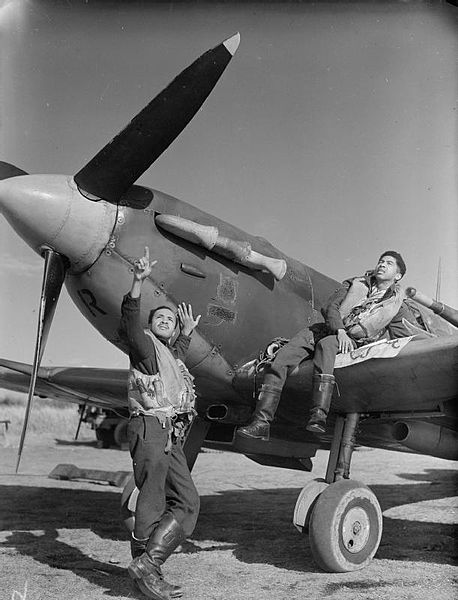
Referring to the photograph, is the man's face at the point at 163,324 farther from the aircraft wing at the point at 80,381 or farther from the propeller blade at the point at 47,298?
the aircraft wing at the point at 80,381

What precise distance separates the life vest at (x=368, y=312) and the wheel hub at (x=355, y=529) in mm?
1285

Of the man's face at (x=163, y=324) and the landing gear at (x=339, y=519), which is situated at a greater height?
the man's face at (x=163, y=324)

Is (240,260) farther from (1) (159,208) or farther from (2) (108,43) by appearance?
(2) (108,43)

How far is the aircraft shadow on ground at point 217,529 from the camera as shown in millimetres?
4637

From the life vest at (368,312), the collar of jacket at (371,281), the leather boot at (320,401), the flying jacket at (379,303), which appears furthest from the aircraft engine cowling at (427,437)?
the leather boot at (320,401)

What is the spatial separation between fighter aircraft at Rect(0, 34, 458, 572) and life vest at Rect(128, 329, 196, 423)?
0.84 metres

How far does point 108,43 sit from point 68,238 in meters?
1.46

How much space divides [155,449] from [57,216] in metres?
1.84

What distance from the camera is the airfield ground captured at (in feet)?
12.7

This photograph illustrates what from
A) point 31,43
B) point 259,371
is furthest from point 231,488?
point 31,43

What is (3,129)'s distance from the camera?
14.3 feet

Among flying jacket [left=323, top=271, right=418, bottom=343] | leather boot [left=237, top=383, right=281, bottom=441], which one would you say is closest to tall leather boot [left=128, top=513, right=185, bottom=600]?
leather boot [left=237, top=383, right=281, bottom=441]

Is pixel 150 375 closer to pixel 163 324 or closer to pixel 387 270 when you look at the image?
pixel 163 324

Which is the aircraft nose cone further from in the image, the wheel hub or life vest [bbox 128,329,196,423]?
the wheel hub
